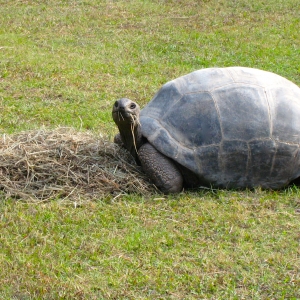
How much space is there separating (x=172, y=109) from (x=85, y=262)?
1.64 m

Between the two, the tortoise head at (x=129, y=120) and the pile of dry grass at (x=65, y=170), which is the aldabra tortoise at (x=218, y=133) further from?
the pile of dry grass at (x=65, y=170)

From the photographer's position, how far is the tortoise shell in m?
5.42

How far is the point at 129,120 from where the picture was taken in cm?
538

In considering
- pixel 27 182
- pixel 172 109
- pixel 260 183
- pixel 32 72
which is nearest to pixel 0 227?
pixel 27 182

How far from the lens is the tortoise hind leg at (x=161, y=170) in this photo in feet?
17.9

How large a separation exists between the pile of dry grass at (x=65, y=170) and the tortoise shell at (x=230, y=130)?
39cm

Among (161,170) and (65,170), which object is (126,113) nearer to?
(161,170)

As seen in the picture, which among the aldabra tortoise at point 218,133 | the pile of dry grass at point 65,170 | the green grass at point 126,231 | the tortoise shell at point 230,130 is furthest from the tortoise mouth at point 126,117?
the green grass at point 126,231

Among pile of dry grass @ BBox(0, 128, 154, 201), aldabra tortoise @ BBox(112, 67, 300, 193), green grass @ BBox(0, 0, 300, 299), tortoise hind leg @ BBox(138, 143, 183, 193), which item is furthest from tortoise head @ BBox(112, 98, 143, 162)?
green grass @ BBox(0, 0, 300, 299)

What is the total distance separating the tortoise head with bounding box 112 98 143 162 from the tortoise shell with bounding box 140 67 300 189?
3.6 inches

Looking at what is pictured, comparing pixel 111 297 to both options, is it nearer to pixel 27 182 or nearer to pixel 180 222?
pixel 180 222

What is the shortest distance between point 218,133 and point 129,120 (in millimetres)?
693

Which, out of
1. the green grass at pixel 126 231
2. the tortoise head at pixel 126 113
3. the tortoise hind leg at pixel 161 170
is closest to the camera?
the green grass at pixel 126 231

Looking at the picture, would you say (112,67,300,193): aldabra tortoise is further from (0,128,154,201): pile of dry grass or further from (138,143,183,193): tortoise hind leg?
(0,128,154,201): pile of dry grass
